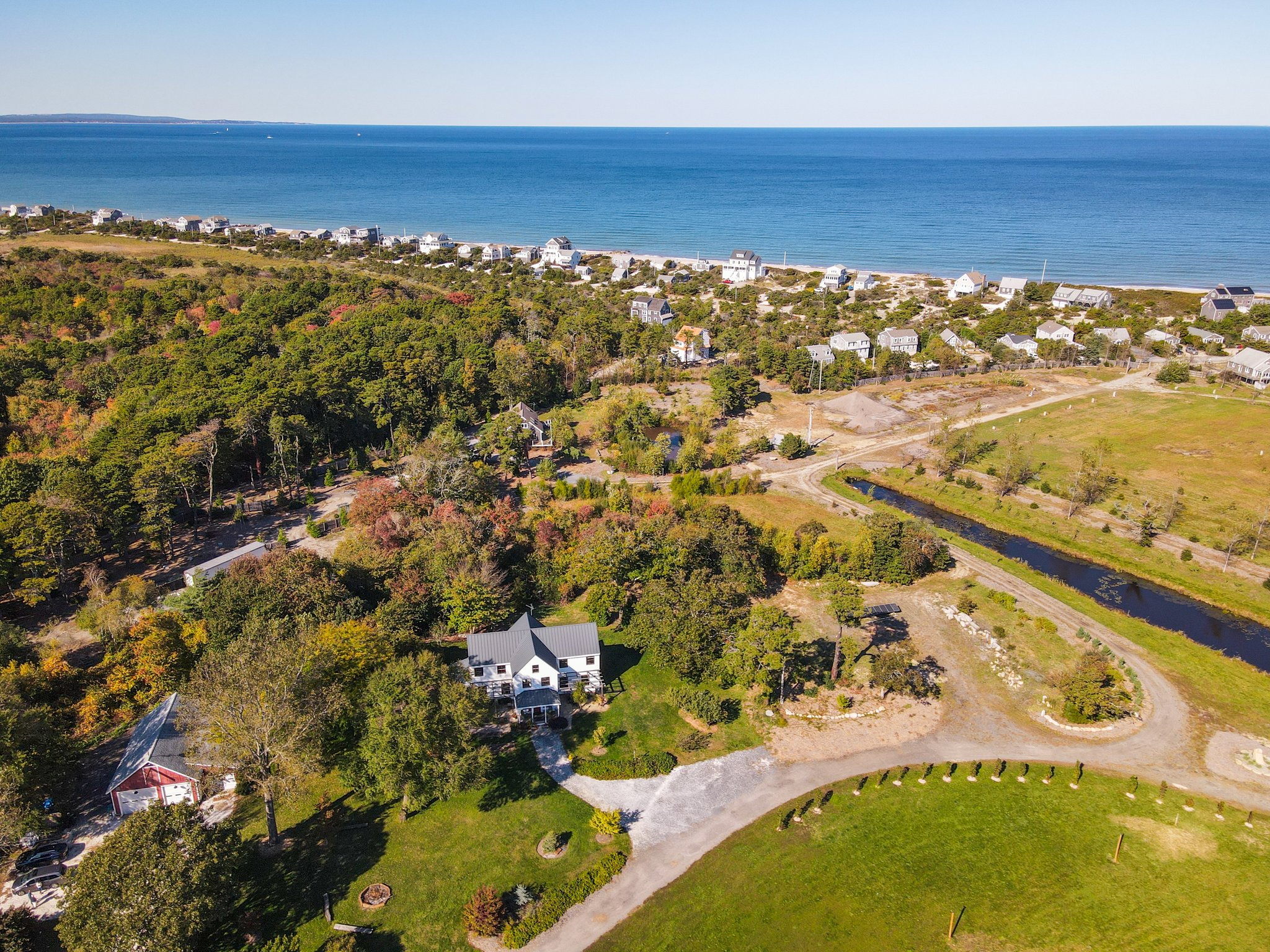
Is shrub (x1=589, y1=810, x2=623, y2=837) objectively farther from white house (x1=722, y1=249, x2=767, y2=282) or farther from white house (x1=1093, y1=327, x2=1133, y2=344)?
white house (x1=722, y1=249, x2=767, y2=282)

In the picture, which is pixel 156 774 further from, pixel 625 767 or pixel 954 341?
pixel 954 341

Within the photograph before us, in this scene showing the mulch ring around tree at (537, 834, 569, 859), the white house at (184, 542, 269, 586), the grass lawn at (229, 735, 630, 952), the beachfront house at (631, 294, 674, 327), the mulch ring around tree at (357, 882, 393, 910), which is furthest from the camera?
the beachfront house at (631, 294, 674, 327)

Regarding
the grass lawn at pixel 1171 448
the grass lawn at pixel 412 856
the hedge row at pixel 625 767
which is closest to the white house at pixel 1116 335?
the grass lawn at pixel 1171 448

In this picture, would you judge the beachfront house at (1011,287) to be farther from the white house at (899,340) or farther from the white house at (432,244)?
the white house at (432,244)

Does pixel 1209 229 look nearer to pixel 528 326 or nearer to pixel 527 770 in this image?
pixel 528 326

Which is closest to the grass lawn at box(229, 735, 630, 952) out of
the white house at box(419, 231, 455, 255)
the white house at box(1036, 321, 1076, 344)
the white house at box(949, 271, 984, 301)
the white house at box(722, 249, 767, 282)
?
the white house at box(1036, 321, 1076, 344)

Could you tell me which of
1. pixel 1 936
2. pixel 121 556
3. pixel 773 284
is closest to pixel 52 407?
pixel 121 556

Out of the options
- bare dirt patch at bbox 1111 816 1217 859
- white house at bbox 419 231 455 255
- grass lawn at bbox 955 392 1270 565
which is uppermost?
white house at bbox 419 231 455 255

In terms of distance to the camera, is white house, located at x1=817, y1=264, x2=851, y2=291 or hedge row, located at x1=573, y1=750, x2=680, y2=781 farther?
white house, located at x1=817, y1=264, x2=851, y2=291
